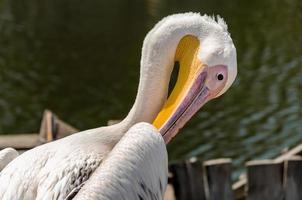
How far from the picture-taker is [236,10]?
23719 mm

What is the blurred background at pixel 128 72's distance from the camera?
40.2ft

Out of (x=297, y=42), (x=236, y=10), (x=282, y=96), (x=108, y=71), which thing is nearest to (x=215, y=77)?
(x=282, y=96)

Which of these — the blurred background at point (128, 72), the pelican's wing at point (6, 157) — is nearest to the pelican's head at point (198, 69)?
the pelican's wing at point (6, 157)

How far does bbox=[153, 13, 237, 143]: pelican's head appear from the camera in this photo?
3.43 metres

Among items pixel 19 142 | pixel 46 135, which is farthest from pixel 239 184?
pixel 19 142

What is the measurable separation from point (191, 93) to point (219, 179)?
324 cm

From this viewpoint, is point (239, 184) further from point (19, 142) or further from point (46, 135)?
point (19, 142)

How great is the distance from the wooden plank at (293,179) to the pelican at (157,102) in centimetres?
301

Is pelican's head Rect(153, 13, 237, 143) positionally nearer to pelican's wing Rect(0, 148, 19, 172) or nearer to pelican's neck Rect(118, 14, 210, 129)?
pelican's neck Rect(118, 14, 210, 129)

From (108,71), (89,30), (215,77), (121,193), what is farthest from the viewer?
(89,30)

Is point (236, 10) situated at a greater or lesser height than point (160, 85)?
lesser

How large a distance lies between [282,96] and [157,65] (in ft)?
36.0

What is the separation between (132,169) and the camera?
313cm

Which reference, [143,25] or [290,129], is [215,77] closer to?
[290,129]
